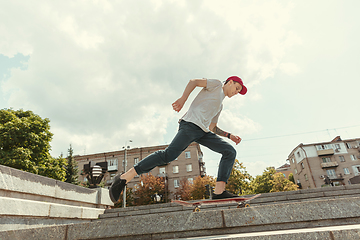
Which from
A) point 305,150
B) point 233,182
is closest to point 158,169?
point 233,182

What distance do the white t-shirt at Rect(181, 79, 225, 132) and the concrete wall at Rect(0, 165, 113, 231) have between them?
11.1 feet

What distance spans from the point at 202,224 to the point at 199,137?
4.64ft

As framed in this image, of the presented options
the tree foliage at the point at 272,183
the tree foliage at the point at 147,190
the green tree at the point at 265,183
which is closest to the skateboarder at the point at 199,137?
the tree foliage at the point at 147,190

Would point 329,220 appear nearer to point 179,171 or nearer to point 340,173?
point 179,171

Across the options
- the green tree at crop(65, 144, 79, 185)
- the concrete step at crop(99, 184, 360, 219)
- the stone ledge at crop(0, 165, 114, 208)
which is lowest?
the concrete step at crop(99, 184, 360, 219)

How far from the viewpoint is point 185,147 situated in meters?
3.35

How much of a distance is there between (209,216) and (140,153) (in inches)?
1859

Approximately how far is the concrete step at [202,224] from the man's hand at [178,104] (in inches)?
65.6

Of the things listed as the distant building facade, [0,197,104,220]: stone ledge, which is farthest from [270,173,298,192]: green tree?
the distant building facade

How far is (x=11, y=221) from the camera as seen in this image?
369 cm

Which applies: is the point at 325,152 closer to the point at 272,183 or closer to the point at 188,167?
the point at 272,183

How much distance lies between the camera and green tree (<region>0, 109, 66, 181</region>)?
19.1 m

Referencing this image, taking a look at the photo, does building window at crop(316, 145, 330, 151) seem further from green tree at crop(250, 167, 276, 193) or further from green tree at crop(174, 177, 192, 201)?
green tree at crop(174, 177, 192, 201)

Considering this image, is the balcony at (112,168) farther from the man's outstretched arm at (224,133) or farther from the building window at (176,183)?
the man's outstretched arm at (224,133)
